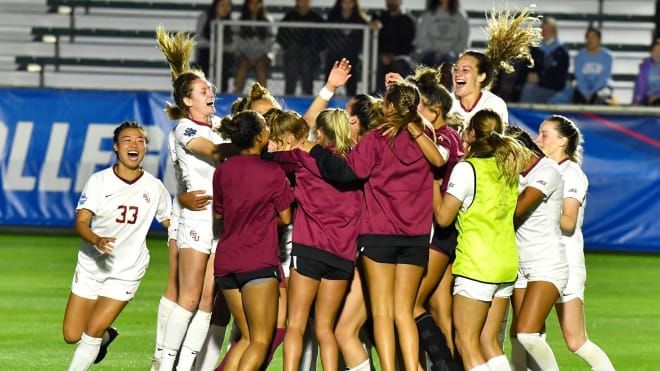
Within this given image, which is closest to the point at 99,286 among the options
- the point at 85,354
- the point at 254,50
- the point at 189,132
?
the point at 85,354

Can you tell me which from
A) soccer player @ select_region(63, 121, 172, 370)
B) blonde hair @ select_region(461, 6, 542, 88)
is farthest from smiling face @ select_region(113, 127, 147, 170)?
blonde hair @ select_region(461, 6, 542, 88)

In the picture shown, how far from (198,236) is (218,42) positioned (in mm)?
10487

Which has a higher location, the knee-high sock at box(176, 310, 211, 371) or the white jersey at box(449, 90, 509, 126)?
the white jersey at box(449, 90, 509, 126)

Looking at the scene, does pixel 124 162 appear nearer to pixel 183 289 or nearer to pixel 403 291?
pixel 183 289

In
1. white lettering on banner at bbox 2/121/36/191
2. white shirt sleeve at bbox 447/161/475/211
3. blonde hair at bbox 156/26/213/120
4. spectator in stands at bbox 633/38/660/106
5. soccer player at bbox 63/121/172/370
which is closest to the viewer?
white shirt sleeve at bbox 447/161/475/211

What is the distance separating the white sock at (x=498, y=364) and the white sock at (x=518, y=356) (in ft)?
2.09

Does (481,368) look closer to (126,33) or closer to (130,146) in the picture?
(130,146)

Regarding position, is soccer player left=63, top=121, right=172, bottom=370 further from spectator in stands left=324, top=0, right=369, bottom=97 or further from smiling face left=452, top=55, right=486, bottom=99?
spectator in stands left=324, top=0, right=369, bottom=97

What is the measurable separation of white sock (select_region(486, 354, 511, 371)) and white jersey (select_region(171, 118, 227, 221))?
85.4 inches

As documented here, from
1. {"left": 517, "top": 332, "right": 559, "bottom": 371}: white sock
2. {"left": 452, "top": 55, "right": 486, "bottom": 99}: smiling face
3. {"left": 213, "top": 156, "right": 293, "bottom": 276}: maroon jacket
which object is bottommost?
{"left": 517, "top": 332, "right": 559, "bottom": 371}: white sock

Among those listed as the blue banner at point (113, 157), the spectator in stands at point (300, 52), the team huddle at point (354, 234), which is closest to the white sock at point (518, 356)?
the team huddle at point (354, 234)

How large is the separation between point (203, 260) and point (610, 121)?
11.3 meters

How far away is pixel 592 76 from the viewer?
67.3 ft

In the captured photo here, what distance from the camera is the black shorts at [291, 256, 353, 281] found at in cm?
773
